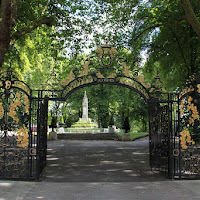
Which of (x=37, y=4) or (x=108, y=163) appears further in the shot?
(x=37, y=4)

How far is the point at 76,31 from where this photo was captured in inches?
644

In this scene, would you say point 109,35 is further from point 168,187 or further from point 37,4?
point 168,187

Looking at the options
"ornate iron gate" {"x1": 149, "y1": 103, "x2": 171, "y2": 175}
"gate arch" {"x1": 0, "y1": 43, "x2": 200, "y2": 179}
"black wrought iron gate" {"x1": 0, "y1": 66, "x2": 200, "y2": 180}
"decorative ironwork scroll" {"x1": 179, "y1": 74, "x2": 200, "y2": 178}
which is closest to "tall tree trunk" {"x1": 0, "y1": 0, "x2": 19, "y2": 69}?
"gate arch" {"x1": 0, "y1": 43, "x2": 200, "y2": 179}

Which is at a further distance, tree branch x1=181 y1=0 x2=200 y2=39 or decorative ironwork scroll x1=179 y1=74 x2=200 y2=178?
tree branch x1=181 y1=0 x2=200 y2=39

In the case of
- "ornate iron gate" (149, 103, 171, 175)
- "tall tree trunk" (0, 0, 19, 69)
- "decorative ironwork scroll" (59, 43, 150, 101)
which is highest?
"tall tree trunk" (0, 0, 19, 69)

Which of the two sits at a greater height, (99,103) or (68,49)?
(68,49)

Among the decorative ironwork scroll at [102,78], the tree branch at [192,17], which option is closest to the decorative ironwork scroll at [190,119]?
the decorative ironwork scroll at [102,78]

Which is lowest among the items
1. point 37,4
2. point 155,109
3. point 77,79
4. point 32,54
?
point 155,109

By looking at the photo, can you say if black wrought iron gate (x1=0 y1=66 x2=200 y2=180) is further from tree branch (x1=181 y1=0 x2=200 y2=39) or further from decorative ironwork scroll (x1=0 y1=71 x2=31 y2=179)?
tree branch (x1=181 y1=0 x2=200 y2=39)

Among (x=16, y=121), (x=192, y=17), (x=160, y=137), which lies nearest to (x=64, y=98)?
(x=16, y=121)

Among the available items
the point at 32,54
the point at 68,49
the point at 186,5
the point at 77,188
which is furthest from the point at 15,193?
the point at 32,54

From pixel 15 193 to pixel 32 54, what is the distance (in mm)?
13709

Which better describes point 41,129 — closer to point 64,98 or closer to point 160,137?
point 64,98

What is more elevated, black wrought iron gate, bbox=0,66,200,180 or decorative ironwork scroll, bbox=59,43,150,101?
decorative ironwork scroll, bbox=59,43,150,101
